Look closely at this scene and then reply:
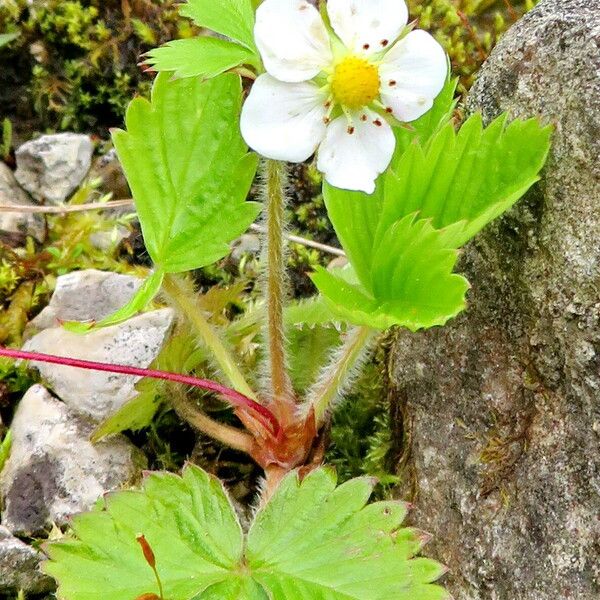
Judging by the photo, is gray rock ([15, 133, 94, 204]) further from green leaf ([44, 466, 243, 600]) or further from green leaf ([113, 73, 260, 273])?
green leaf ([44, 466, 243, 600])

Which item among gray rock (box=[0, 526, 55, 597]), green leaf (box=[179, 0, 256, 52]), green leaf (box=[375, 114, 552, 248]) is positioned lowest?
gray rock (box=[0, 526, 55, 597])

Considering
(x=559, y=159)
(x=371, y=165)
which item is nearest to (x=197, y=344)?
(x=371, y=165)

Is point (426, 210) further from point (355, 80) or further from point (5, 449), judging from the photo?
point (5, 449)

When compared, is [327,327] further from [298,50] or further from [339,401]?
[298,50]

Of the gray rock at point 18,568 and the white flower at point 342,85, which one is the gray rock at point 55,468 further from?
the white flower at point 342,85

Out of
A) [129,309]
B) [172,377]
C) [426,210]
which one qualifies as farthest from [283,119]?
[172,377]

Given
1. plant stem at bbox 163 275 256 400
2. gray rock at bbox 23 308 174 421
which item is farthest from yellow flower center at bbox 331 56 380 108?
gray rock at bbox 23 308 174 421
